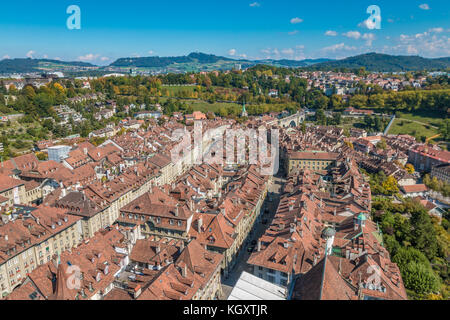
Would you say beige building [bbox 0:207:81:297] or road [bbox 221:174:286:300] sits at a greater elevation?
beige building [bbox 0:207:81:297]

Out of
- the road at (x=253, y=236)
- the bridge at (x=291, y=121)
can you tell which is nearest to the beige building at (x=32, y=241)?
the road at (x=253, y=236)

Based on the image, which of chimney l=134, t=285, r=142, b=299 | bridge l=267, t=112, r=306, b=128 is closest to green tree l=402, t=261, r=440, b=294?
chimney l=134, t=285, r=142, b=299

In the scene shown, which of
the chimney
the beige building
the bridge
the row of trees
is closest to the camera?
the chimney

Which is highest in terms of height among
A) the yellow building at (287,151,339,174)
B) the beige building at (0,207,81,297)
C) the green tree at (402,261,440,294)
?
the yellow building at (287,151,339,174)

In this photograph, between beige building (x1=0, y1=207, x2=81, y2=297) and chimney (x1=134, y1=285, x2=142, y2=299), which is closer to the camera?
chimney (x1=134, y1=285, x2=142, y2=299)

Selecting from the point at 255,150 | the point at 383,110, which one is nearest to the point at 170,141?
the point at 255,150

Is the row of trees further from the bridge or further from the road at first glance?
the bridge

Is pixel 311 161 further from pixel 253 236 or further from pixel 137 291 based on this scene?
pixel 137 291
